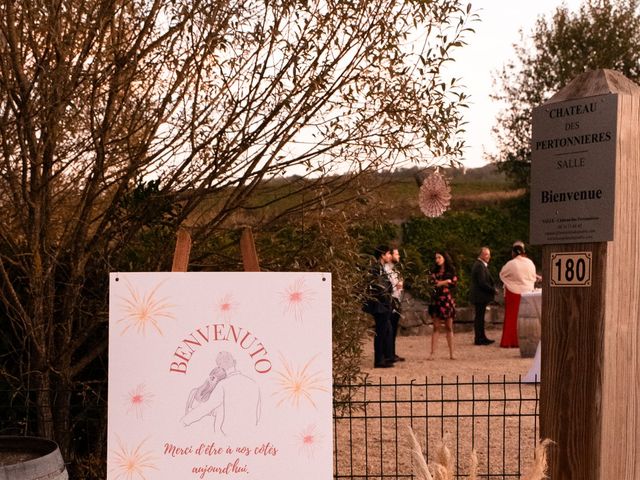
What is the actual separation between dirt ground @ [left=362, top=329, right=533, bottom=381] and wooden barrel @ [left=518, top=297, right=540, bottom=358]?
0.17 meters

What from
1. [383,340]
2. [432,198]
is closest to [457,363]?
[383,340]

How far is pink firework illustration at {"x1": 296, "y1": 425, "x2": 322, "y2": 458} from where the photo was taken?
339cm

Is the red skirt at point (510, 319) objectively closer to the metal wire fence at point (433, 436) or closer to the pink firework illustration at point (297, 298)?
the metal wire fence at point (433, 436)

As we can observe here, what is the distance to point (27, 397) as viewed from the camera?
183 inches

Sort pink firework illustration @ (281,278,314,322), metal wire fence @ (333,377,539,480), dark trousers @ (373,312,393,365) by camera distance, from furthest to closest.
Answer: dark trousers @ (373,312,393,365), metal wire fence @ (333,377,539,480), pink firework illustration @ (281,278,314,322)

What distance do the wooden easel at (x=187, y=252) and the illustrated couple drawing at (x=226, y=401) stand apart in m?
0.43

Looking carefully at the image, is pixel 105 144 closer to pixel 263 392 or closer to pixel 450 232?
pixel 263 392

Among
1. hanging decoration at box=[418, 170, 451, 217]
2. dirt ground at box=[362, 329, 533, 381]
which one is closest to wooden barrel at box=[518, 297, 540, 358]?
dirt ground at box=[362, 329, 533, 381]

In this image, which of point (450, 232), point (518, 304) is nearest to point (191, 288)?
point (518, 304)

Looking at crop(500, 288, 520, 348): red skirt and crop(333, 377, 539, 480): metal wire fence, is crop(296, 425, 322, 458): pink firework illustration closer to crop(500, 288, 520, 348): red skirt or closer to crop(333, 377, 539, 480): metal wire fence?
crop(333, 377, 539, 480): metal wire fence

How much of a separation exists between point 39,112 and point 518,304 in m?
10.2

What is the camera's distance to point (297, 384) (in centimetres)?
341

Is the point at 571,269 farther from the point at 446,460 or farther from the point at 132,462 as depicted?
the point at 132,462

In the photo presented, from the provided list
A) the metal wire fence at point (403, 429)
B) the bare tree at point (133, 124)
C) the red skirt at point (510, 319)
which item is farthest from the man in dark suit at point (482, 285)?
the bare tree at point (133, 124)
